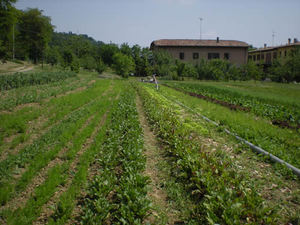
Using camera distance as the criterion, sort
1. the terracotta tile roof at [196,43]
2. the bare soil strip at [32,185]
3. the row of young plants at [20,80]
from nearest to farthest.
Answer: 1. the bare soil strip at [32,185]
2. the row of young plants at [20,80]
3. the terracotta tile roof at [196,43]

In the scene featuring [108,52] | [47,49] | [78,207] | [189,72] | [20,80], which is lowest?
[78,207]

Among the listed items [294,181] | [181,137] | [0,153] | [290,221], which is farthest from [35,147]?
[294,181]

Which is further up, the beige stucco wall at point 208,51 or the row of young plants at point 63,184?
the beige stucco wall at point 208,51

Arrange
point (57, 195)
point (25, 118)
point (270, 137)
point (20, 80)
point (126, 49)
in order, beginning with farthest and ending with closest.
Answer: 1. point (126, 49)
2. point (20, 80)
3. point (25, 118)
4. point (270, 137)
5. point (57, 195)

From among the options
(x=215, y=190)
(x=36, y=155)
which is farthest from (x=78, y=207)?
(x=36, y=155)

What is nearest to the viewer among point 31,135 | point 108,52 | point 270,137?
point 31,135

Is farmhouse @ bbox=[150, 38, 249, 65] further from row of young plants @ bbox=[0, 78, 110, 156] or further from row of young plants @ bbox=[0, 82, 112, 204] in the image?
row of young plants @ bbox=[0, 82, 112, 204]

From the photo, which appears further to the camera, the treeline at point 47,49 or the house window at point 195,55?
the house window at point 195,55

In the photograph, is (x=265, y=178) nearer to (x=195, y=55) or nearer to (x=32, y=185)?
(x=32, y=185)

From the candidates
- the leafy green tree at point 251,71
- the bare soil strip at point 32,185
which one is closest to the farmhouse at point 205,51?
the leafy green tree at point 251,71

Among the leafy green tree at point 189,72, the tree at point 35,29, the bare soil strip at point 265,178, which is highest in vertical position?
the tree at point 35,29

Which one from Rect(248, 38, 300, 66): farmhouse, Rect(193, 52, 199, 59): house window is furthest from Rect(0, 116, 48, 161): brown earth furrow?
Rect(248, 38, 300, 66): farmhouse

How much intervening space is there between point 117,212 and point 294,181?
3709 millimetres

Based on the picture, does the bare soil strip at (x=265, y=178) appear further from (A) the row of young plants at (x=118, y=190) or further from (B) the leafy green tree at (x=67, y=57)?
(B) the leafy green tree at (x=67, y=57)
